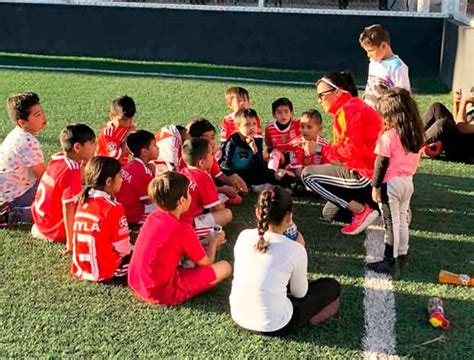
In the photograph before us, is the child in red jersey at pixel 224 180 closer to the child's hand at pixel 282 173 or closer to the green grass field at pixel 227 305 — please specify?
the green grass field at pixel 227 305

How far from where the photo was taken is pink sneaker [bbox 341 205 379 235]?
5.25 meters

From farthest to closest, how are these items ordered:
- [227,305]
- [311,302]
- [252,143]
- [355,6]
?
[355,6]
[252,143]
[227,305]
[311,302]

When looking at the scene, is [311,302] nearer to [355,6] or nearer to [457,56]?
[457,56]

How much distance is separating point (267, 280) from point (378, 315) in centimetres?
86

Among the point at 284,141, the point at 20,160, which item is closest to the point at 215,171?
the point at 284,141

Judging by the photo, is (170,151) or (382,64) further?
(382,64)

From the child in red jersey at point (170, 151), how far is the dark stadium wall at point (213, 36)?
8176 millimetres

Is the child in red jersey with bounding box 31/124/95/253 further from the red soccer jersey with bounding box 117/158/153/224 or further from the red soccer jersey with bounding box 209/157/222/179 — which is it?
the red soccer jersey with bounding box 209/157/222/179

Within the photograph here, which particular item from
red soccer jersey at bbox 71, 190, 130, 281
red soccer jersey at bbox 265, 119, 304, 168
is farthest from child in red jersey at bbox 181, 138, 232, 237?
red soccer jersey at bbox 265, 119, 304, 168

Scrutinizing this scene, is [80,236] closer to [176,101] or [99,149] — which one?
[99,149]

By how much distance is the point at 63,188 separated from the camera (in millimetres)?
4895

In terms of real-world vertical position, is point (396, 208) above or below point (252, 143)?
below

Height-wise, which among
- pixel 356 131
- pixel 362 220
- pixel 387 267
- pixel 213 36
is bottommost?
pixel 387 267

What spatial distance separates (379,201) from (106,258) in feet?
6.15
